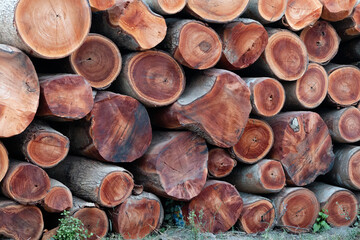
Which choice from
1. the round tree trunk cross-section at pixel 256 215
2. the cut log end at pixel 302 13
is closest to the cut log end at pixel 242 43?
the cut log end at pixel 302 13

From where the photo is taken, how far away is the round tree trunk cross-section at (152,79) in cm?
409

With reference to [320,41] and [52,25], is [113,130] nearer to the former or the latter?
[52,25]

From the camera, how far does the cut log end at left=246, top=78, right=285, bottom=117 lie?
459 cm

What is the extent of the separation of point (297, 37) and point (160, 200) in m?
2.03

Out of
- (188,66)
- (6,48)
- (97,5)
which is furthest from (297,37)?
(6,48)

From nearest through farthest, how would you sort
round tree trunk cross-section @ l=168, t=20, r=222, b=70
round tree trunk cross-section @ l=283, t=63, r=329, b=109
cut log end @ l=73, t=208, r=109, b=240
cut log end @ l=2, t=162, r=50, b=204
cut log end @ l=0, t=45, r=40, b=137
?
cut log end @ l=0, t=45, r=40, b=137
cut log end @ l=2, t=162, r=50, b=204
cut log end @ l=73, t=208, r=109, b=240
round tree trunk cross-section @ l=168, t=20, r=222, b=70
round tree trunk cross-section @ l=283, t=63, r=329, b=109

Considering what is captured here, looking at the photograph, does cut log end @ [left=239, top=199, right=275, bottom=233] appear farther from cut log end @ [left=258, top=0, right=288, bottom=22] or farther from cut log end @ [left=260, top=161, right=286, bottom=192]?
cut log end @ [left=258, top=0, right=288, bottom=22]

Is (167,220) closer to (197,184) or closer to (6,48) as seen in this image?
(197,184)

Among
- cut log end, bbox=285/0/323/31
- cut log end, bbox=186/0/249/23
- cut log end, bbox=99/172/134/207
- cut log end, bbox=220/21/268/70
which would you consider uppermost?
cut log end, bbox=186/0/249/23

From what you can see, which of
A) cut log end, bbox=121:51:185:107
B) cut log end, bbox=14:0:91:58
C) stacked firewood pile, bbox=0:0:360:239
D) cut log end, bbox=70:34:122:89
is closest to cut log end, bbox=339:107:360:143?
stacked firewood pile, bbox=0:0:360:239

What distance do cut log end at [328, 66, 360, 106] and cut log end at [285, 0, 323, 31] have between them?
617 millimetres

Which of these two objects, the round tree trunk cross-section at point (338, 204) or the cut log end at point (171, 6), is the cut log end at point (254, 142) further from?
the cut log end at point (171, 6)

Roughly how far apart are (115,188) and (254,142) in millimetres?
1459

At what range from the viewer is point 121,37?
4.07 meters
